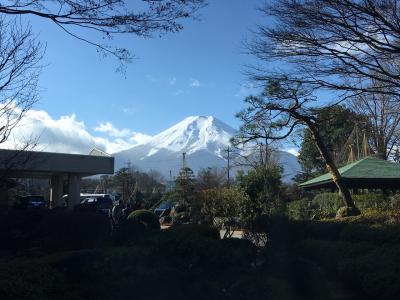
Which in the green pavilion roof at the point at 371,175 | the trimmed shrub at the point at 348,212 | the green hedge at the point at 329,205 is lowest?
the trimmed shrub at the point at 348,212

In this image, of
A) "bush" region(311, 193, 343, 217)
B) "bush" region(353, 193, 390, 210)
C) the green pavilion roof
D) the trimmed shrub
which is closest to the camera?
the trimmed shrub

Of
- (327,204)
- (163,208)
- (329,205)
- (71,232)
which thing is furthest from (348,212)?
(163,208)

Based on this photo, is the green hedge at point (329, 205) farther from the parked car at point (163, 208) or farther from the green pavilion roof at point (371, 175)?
the parked car at point (163, 208)

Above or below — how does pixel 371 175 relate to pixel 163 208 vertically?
above

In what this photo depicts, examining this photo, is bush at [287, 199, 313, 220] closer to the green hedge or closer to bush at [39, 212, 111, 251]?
the green hedge

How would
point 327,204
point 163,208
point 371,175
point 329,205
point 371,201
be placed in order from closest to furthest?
1. point 371,175
2. point 371,201
3. point 329,205
4. point 327,204
5. point 163,208

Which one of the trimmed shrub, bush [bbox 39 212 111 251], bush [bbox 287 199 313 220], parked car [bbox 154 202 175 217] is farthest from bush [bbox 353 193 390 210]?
bush [bbox 39 212 111 251]

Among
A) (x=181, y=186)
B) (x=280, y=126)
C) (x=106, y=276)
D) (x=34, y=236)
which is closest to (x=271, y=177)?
(x=280, y=126)

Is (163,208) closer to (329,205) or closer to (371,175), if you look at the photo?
(329,205)

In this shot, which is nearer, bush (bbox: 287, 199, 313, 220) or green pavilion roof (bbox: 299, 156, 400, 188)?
bush (bbox: 287, 199, 313, 220)

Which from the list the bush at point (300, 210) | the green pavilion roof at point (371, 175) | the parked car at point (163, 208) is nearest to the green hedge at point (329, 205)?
the bush at point (300, 210)

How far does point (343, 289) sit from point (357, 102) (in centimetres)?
3463

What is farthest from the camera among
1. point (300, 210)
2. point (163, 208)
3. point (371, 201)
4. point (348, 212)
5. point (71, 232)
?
point (163, 208)

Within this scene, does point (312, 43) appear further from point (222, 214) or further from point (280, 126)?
point (280, 126)
